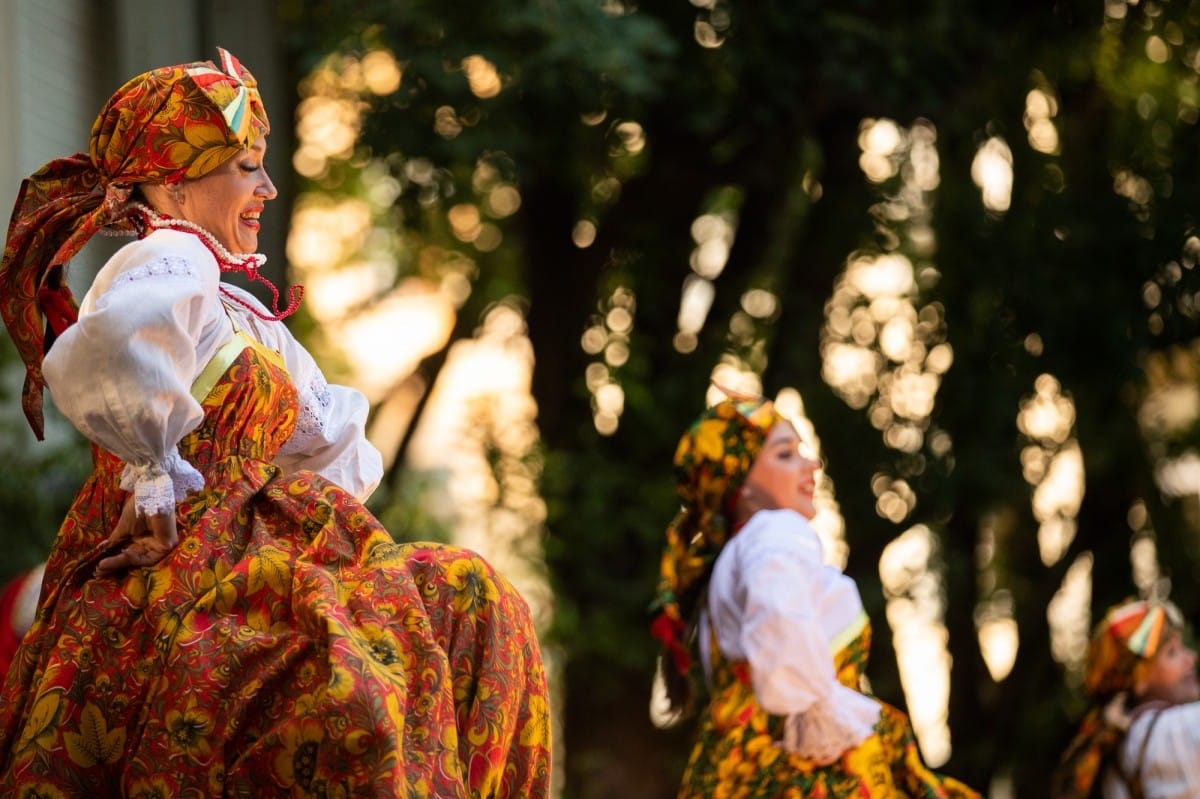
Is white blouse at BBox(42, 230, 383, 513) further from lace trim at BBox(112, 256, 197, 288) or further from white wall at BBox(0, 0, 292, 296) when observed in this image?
white wall at BBox(0, 0, 292, 296)

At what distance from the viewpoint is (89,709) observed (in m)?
3.61

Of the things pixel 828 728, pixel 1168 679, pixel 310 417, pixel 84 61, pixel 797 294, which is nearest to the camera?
pixel 310 417

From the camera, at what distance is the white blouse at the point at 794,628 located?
5484mm

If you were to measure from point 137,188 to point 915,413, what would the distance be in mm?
8943

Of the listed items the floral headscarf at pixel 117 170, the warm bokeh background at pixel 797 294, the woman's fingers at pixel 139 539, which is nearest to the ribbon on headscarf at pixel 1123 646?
the warm bokeh background at pixel 797 294

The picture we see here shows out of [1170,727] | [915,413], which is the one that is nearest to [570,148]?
[915,413]

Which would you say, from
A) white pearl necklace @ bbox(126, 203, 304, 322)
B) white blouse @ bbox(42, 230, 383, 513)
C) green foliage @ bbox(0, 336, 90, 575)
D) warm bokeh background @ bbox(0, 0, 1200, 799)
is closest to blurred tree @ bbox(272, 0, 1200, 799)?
warm bokeh background @ bbox(0, 0, 1200, 799)

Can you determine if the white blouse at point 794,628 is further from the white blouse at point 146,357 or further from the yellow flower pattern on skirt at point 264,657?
the white blouse at point 146,357

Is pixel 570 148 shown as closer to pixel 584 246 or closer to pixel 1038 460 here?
pixel 584 246

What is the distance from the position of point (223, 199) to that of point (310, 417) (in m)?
0.50

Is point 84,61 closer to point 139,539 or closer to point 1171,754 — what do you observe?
point 1171,754

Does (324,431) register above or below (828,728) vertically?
above

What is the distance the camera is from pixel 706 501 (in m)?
6.30

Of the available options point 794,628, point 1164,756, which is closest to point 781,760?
point 794,628
